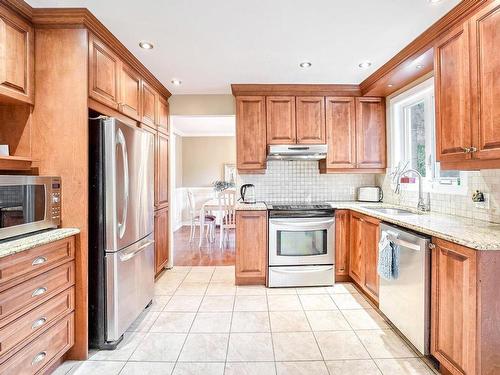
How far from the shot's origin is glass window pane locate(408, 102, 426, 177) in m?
2.97

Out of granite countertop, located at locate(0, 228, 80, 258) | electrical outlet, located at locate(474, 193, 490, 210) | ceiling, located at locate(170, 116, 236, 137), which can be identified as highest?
ceiling, located at locate(170, 116, 236, 137)

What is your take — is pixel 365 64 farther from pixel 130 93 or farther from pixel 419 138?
pixel 130 93

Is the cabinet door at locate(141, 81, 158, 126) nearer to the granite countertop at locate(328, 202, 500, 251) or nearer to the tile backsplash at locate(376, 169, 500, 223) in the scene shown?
the granite countertop at locate(328, 202, 500, 251)

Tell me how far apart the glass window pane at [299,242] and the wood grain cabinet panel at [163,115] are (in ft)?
6.52

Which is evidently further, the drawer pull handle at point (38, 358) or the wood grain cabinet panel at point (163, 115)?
the wood grain cabinet panel at point (163, 115)

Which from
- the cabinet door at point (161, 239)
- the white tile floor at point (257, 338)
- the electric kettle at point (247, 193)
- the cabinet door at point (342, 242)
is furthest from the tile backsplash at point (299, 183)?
the white tile floor at point (257, 338)

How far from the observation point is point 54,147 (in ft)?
6.23

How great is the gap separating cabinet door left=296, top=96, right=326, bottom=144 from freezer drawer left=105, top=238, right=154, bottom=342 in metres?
2.20

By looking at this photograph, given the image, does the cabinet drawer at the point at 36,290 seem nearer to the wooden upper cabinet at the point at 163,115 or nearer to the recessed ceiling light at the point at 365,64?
the wooden upper cabinet at the point at 163,115

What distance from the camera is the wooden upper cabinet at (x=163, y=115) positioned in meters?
3.41

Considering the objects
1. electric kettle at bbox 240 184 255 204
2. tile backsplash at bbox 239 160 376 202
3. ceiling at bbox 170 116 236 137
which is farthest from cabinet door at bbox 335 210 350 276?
ceiling at bbox 170 116 236 137

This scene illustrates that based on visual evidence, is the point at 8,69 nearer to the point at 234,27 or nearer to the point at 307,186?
the point at 234,27

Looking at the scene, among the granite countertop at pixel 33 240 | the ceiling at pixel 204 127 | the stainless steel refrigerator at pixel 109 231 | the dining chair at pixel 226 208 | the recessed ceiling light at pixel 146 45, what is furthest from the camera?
the ceiling at pixel 204 127

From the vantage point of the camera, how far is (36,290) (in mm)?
1557
